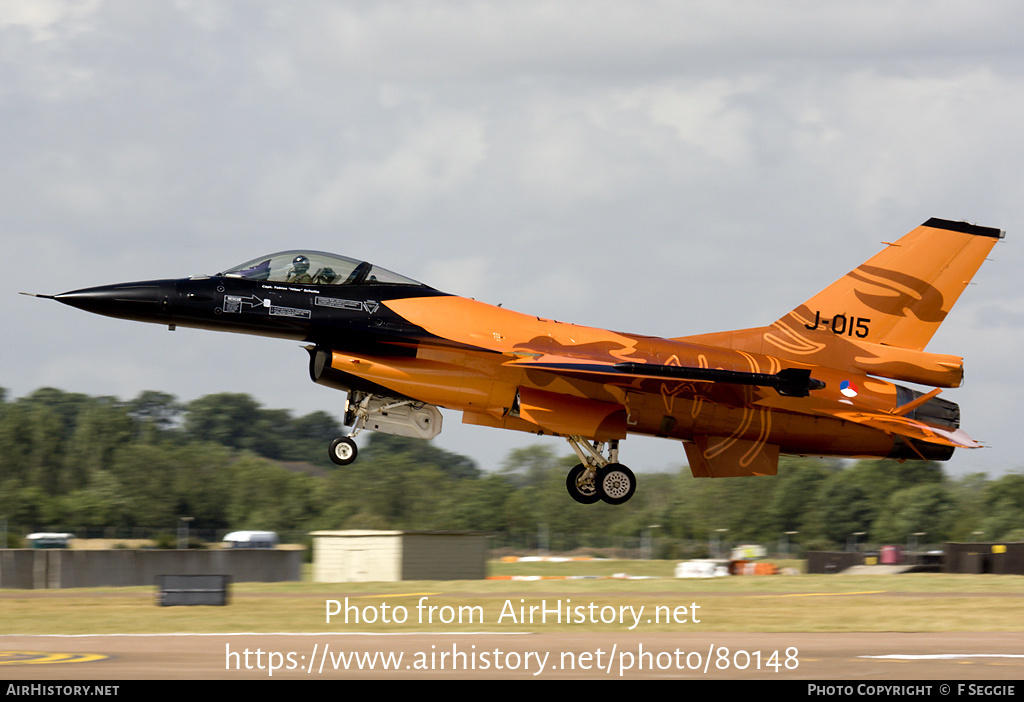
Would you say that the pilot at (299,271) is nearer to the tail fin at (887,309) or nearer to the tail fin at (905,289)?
the tail fin at (887,309)

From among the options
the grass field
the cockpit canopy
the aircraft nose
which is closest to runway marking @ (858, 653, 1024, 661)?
the grass field

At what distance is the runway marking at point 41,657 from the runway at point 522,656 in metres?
0.02

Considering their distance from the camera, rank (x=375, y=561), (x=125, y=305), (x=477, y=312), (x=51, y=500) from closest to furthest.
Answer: (x=125, y=305)
(x=477, y=312)
(x=375, y=561)
(x=51, y=500)

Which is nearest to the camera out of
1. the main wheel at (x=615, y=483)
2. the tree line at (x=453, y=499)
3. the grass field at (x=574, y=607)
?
the main wheel at (x=615, y=483)

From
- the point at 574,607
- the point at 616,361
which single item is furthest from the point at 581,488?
the point at 574,607

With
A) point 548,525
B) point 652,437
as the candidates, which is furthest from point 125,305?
point 548,525

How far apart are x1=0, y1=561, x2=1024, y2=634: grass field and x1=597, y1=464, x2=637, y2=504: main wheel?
10.7 meters

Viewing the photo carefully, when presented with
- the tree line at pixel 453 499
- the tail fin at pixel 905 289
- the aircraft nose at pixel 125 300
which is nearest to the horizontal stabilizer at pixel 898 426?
the tail fin at pixel 905 289

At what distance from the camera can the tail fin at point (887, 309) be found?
28719 millimetres

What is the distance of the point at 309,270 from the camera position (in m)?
26.1

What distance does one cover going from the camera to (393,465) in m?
116

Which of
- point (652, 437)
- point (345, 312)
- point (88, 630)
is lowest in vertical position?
point (88, 630)

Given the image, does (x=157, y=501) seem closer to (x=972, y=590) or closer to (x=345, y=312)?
(x=972, y=590)

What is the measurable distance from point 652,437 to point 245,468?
303ft
